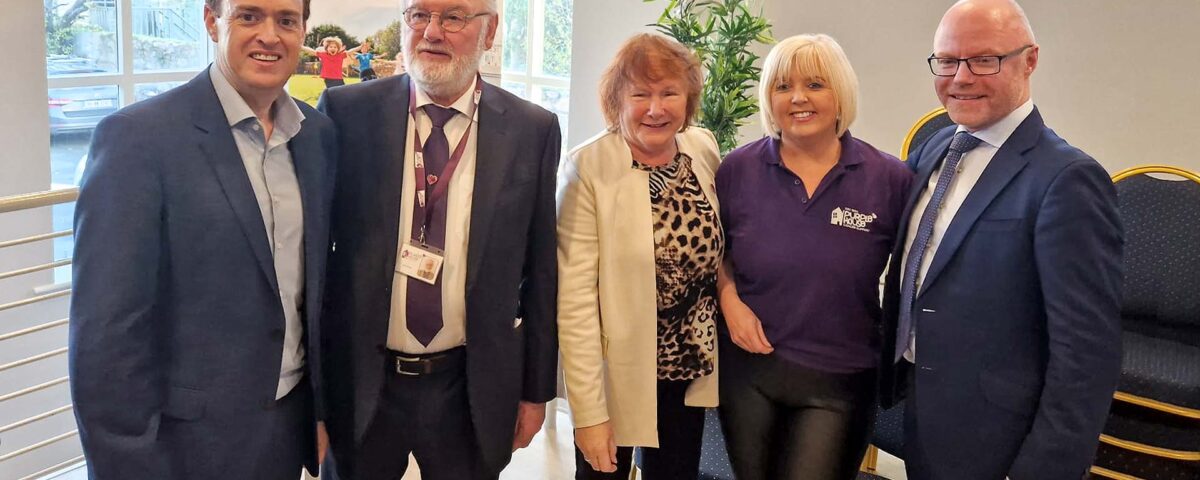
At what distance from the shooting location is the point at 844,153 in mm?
2127

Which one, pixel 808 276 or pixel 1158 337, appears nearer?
pixel 808 276

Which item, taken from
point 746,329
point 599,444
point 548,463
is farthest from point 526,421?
point 548,463

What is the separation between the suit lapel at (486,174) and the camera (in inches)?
75.0

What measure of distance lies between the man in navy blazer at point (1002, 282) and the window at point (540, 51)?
4485 mm

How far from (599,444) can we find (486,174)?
720 millimetres

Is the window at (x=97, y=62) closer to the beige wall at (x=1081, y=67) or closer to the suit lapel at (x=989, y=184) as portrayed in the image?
the beige wall at (x=1081, y=67)

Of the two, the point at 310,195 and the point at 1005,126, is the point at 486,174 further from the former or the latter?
the point at 1005,126

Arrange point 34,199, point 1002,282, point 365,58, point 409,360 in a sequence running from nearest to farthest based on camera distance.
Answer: point 1002,282
point 409,360
point 34,199
point 365,58

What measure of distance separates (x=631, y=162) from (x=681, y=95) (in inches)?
7.8

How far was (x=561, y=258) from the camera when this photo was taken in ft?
6.96

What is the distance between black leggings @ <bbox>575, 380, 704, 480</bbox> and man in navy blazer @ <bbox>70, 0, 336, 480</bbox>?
2.66ft

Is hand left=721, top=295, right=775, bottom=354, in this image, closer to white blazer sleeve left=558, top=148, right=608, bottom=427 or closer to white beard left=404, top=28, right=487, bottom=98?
white blazer sleeve left=558, top=148, right=608, bottom=427

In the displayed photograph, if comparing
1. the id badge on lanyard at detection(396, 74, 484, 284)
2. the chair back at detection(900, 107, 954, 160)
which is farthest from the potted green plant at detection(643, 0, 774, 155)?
the id badge on lanyard at detection(396, 74, 484, 284)

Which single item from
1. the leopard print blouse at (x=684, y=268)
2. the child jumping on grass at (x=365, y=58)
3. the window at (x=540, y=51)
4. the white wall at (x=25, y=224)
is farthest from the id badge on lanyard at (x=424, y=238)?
the window at (x=540, y=51)
